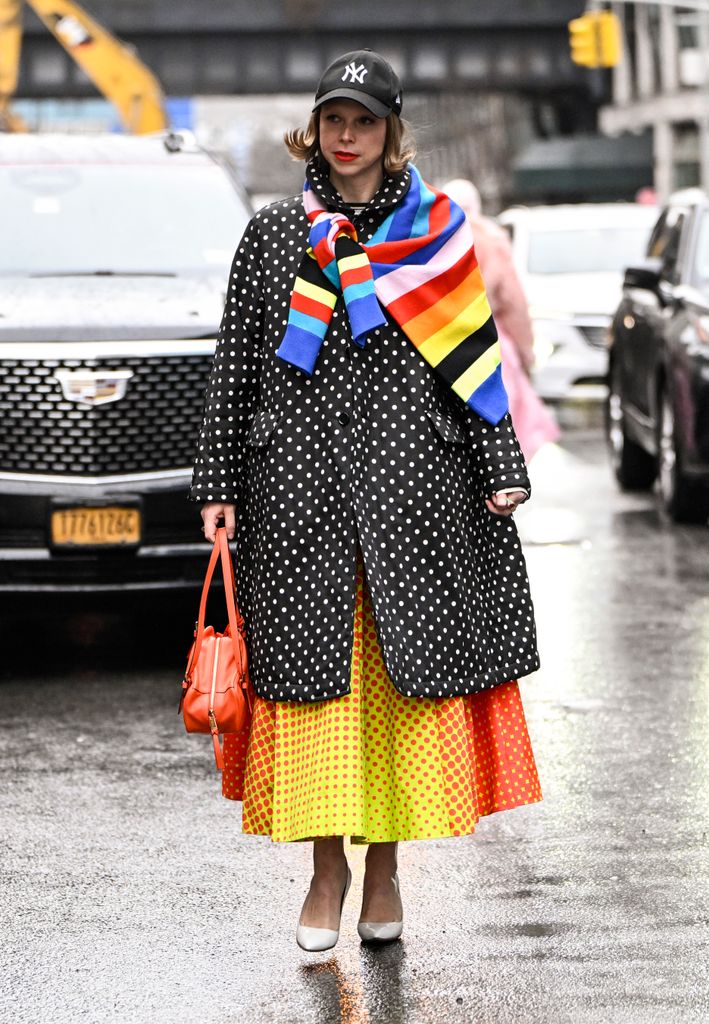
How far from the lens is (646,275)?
12.6m

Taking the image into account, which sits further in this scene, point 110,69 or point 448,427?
point 110,69

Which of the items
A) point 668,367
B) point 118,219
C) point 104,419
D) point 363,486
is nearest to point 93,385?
point 104,419

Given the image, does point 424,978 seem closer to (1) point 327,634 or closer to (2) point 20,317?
(1) point 327,634

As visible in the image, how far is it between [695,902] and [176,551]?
3303 mm

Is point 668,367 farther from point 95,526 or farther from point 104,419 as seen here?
point 95,526

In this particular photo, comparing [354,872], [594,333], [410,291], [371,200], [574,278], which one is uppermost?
[371,200]

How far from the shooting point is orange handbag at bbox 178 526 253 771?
15.0 ft

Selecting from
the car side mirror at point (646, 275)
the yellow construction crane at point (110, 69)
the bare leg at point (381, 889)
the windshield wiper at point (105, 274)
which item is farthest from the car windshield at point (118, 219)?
the yellow construction crane at point (110, 69)

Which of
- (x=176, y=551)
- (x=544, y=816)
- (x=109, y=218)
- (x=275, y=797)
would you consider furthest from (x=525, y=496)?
(x=109, y=218)

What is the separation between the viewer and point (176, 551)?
7949 mm

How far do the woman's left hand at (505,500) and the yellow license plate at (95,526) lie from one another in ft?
11.0

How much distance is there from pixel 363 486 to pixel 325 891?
3.02ft

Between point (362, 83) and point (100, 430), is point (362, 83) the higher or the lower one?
the higher one

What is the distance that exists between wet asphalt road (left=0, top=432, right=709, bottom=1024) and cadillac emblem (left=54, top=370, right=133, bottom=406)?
31.7 inches
